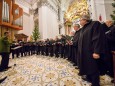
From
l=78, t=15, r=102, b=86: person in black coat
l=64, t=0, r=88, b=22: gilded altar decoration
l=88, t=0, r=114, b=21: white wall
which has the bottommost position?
l=78, t=15, r=102, b=86: person in black coat

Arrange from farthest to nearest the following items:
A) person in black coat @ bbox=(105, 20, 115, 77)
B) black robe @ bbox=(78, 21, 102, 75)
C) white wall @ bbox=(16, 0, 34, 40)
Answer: white wall @ bbox=(16, 0, 34, 40)
person in black coat @ bbox=(105, 20, 115, 77)
black robe @ bbox=(78, 21, 102, 75)

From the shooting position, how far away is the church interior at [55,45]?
8.30ft

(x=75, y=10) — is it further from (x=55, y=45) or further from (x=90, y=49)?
(x=90, y=49)

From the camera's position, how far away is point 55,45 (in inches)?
255

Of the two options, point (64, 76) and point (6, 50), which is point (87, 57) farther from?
point (6, 50)

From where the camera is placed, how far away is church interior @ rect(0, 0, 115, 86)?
2531 millimetres

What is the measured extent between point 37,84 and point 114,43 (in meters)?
2.19

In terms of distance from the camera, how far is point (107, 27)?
337 cm

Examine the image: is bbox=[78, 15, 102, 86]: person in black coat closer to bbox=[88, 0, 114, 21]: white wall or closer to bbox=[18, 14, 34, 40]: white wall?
bbox=[88, 0, 114, 21]: white wall

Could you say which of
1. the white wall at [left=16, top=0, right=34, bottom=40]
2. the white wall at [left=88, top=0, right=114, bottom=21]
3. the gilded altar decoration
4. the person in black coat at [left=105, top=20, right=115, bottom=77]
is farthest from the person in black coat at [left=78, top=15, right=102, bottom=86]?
the gilded altar decoration

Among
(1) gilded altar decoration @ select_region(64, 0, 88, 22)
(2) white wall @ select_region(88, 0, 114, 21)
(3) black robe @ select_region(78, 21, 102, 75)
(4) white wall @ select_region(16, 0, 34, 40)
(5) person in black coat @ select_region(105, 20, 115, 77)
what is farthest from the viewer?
(1) gilded altar decoration @ select_region(64, 0, 88, 22)

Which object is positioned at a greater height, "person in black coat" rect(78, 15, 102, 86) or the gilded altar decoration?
the gilded altar decoration

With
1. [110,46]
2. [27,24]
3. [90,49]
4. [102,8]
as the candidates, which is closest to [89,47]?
[90,49]

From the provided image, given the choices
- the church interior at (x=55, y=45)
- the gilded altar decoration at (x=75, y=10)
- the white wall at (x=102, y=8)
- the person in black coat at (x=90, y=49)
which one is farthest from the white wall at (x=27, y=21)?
the person in black coat at (x=90, y=49)
